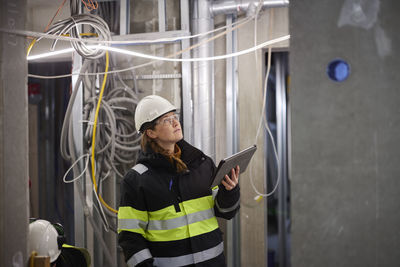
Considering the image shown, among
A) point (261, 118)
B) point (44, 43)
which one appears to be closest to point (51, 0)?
point (44, 43)

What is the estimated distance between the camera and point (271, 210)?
4.99m

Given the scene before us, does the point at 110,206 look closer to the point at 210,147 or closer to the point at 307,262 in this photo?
the point at 210,147

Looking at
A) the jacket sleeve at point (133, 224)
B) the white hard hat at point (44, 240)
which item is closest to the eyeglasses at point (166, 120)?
the jacket sleeve at point (133, 224)

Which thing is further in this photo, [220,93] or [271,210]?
[271,210]

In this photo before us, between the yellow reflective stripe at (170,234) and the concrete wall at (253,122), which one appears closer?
the yellow reflective stripe at (170,234)

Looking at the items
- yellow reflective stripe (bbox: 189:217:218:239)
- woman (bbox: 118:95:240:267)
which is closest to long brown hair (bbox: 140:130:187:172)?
woman (bbox: 118:95:240:267)

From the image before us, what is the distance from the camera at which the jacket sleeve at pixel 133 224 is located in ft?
5.64

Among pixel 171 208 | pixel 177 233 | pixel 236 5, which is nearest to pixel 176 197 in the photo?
pixel 171 208

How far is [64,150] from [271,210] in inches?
125

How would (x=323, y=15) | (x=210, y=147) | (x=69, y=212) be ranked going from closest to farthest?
(x=323, y=15) < (x=210, y=147) < (x=69, y=212)

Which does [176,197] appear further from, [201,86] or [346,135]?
[346,135]

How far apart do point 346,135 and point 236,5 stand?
2.03 metres

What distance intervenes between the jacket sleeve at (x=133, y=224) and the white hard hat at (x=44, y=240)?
0.31 m

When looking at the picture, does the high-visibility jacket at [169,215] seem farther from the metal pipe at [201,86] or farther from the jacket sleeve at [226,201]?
the metal pipe at [201,86]
